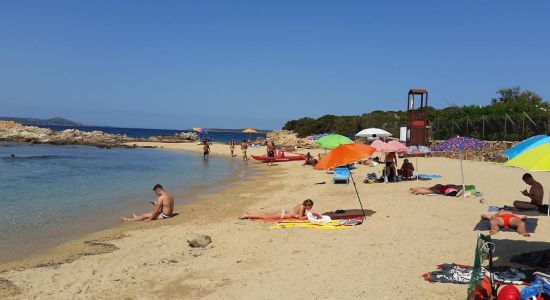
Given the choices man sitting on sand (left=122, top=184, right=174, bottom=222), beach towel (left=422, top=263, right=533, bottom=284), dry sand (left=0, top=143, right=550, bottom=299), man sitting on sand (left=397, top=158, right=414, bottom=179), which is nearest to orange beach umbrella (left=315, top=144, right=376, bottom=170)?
dry sand (left=0, top=143, right=550, bottom=299)

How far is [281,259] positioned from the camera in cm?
720

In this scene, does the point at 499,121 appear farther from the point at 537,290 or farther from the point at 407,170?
the point at 537,290

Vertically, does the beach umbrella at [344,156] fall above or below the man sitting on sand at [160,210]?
above

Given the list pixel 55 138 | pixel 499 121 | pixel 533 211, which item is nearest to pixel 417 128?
pixel 499 121

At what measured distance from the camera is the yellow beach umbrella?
5301 mm

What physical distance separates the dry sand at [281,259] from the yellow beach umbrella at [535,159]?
65.9 inches

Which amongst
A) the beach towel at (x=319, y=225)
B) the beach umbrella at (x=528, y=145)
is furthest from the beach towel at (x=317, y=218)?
the beach umbrella at (x=528, y=145)

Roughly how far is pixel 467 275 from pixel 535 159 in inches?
66.9

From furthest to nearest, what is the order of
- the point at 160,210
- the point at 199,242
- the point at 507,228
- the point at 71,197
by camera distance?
the point at 71,197
the point at 160,210
the point at 199,242
the point at 507,228

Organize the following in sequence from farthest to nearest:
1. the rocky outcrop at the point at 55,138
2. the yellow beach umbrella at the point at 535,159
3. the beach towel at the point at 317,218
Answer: the rocky outcrop at the point at 55,138 < the beach towel at the point at 317,218 < the yellow beach umbrella at the point at 535,159

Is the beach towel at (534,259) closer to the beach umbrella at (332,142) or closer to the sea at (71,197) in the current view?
the beach umbrella at (332,142)

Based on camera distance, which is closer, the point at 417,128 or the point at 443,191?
the point at 443,191

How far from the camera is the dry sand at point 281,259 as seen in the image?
5895 millimetres

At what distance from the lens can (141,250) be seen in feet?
27.2
